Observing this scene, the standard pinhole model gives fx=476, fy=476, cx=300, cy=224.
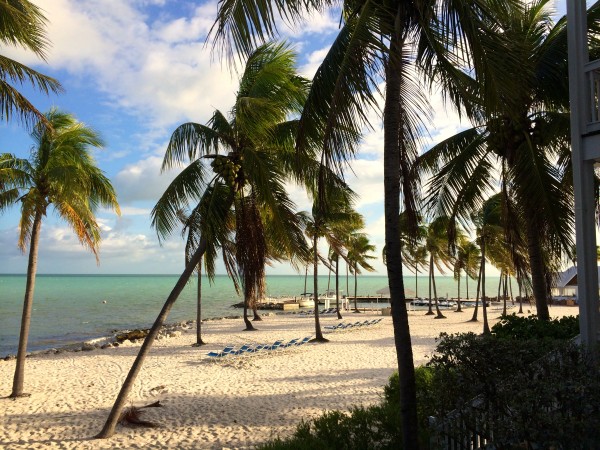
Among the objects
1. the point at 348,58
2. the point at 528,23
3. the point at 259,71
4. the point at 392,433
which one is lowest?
the point at 392,433

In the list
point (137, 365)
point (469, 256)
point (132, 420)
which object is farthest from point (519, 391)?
point (469, 256)

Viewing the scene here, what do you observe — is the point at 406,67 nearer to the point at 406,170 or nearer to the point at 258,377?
the point at 406,170

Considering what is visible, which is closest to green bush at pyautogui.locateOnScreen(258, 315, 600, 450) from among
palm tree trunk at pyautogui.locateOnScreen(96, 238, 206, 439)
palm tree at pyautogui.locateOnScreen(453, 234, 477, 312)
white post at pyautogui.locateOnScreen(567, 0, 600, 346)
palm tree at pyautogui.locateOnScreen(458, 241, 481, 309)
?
white post at pyautogui.locateOnScreen(567, 0, 600, 346)

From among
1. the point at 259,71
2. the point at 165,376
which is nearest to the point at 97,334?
the point at 165,376

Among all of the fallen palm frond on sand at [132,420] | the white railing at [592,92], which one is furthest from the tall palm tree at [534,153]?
the fallen palm frond on sand at [132,420]

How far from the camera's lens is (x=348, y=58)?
5023 mm

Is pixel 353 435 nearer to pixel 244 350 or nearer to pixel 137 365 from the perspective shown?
pixel 137 365

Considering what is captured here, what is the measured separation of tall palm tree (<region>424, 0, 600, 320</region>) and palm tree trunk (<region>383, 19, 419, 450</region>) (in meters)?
2.81

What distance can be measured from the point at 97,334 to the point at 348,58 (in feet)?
112

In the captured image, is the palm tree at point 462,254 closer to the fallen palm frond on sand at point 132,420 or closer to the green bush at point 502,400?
the fallen palm frond on sand at point 132,420

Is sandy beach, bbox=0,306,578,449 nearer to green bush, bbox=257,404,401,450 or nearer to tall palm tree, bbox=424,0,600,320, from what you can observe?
green bush, bbox=257,404,401,450

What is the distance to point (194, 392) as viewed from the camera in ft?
40.9

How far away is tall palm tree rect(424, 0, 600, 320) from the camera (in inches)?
350

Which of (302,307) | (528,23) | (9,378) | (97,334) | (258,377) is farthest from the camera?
(302,307)
